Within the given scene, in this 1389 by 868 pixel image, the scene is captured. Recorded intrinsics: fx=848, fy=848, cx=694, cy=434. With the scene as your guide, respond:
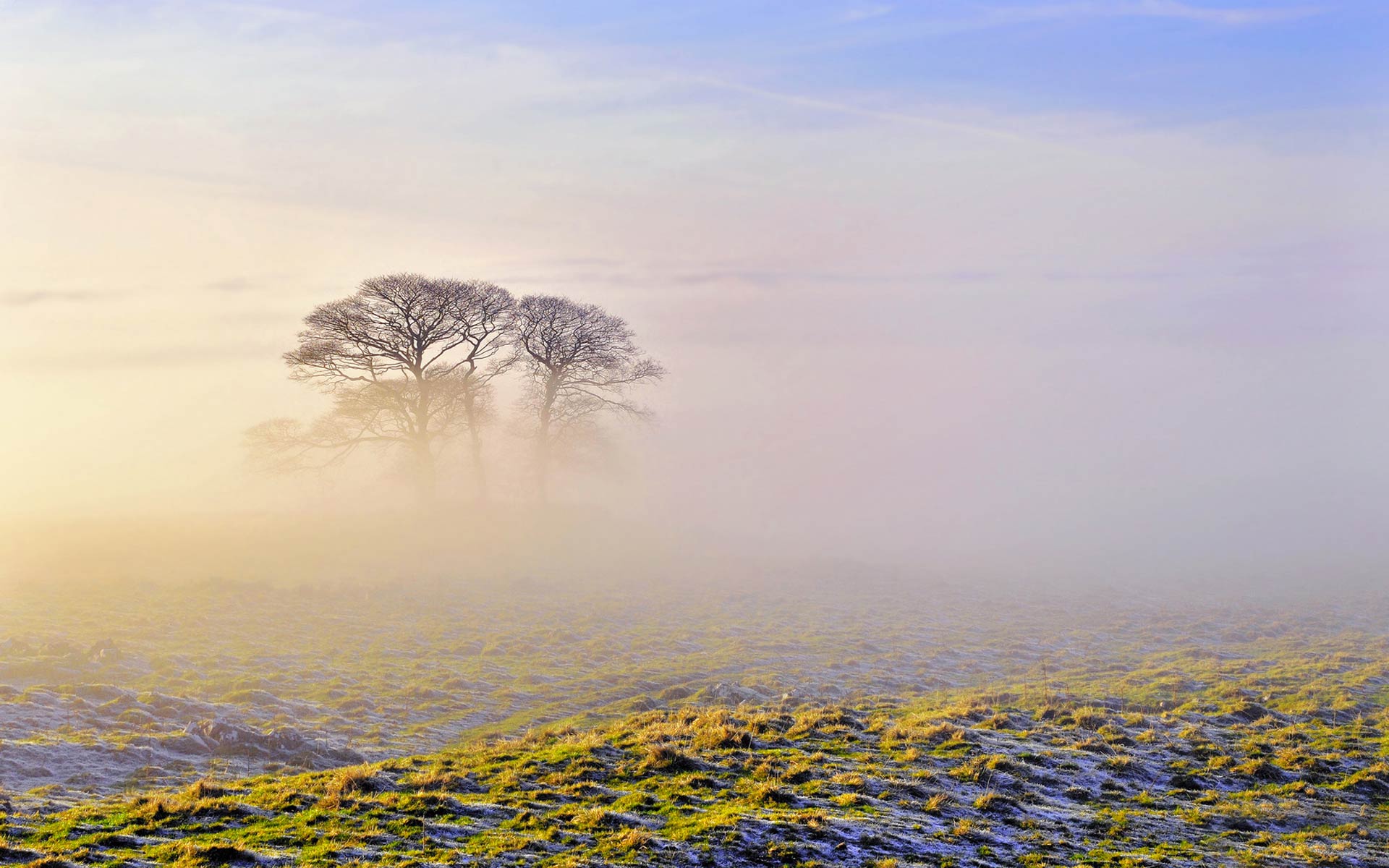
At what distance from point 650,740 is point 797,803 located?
392 centimetres

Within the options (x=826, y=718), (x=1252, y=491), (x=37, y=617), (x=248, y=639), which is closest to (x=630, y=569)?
(x=248, y=639)

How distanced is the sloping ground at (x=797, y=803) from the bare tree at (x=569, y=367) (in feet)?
116

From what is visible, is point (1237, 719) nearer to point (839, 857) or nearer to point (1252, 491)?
point (839, 857)

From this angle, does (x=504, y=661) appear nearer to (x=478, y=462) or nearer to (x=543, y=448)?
(x=543, y=448)

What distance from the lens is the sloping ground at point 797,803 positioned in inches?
445

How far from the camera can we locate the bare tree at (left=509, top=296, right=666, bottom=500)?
Result: 51.7 metres

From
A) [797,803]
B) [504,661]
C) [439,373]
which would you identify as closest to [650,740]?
[797,803]

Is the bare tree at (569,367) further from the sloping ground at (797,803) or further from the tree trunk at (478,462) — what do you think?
the sloping ground at (797,803)

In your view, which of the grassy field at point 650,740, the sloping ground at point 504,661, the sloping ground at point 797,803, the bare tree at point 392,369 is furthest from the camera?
the bare tree at point 392,369

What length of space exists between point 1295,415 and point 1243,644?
518ft

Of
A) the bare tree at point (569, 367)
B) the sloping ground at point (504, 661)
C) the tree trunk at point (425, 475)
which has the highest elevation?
the bare tree at point (569, 367)

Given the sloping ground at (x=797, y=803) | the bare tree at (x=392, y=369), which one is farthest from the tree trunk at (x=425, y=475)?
the sloping ground at (x=797, y=803)

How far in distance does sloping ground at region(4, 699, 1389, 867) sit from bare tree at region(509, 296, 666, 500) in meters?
35.5

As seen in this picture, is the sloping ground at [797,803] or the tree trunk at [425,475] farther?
the tree trunk at [425,475]
